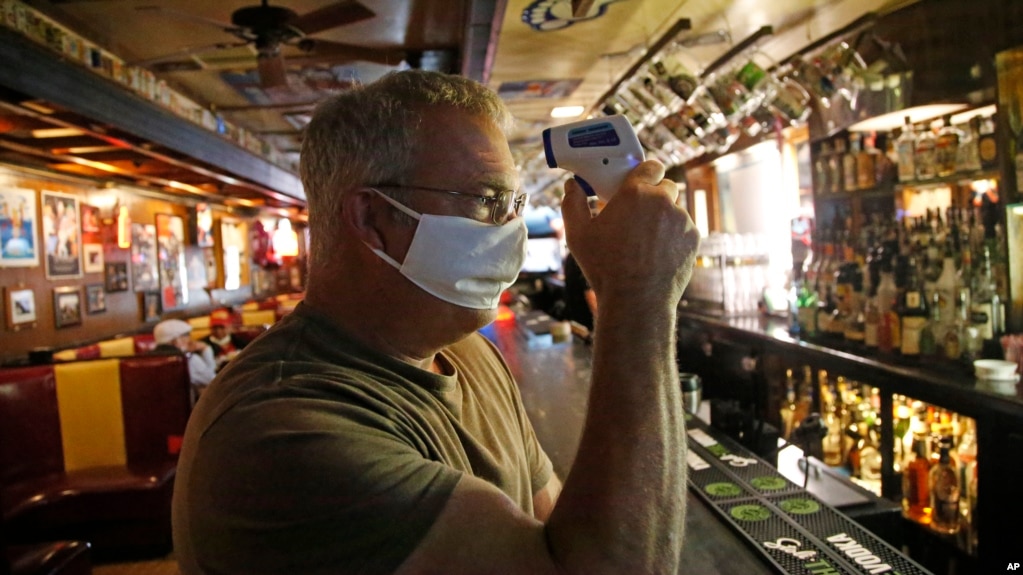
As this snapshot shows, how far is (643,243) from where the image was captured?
2.73 ft

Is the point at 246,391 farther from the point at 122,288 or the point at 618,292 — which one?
the point at 122,288

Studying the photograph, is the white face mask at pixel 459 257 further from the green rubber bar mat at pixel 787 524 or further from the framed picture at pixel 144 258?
the framed picture at pixel 144 258

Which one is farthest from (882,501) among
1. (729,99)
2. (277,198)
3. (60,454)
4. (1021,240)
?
(277,198)

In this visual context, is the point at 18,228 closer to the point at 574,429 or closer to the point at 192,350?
the point at 192,350

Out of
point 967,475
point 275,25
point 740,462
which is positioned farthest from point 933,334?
point 275,25

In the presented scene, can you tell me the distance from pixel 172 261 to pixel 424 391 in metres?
7.40

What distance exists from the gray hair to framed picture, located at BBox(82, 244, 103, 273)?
18.6 ft

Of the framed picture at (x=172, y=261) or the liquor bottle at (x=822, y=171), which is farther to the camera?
the framed picture at (x=172, y=261)

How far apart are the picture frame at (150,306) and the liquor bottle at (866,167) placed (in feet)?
21.1

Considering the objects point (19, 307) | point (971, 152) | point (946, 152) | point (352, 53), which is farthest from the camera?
point (19, 307)

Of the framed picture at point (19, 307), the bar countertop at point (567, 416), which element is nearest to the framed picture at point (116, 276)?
the framed picture at point (19, 307)

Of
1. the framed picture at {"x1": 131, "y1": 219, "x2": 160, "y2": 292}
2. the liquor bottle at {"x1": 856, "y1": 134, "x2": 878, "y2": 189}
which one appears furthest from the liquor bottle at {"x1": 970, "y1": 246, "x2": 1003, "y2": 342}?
the framed picture at {"x1": 131, "y1": 219, "x2": 160, "y2": 292}

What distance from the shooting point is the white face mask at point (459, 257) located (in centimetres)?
99

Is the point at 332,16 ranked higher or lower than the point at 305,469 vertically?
higher
